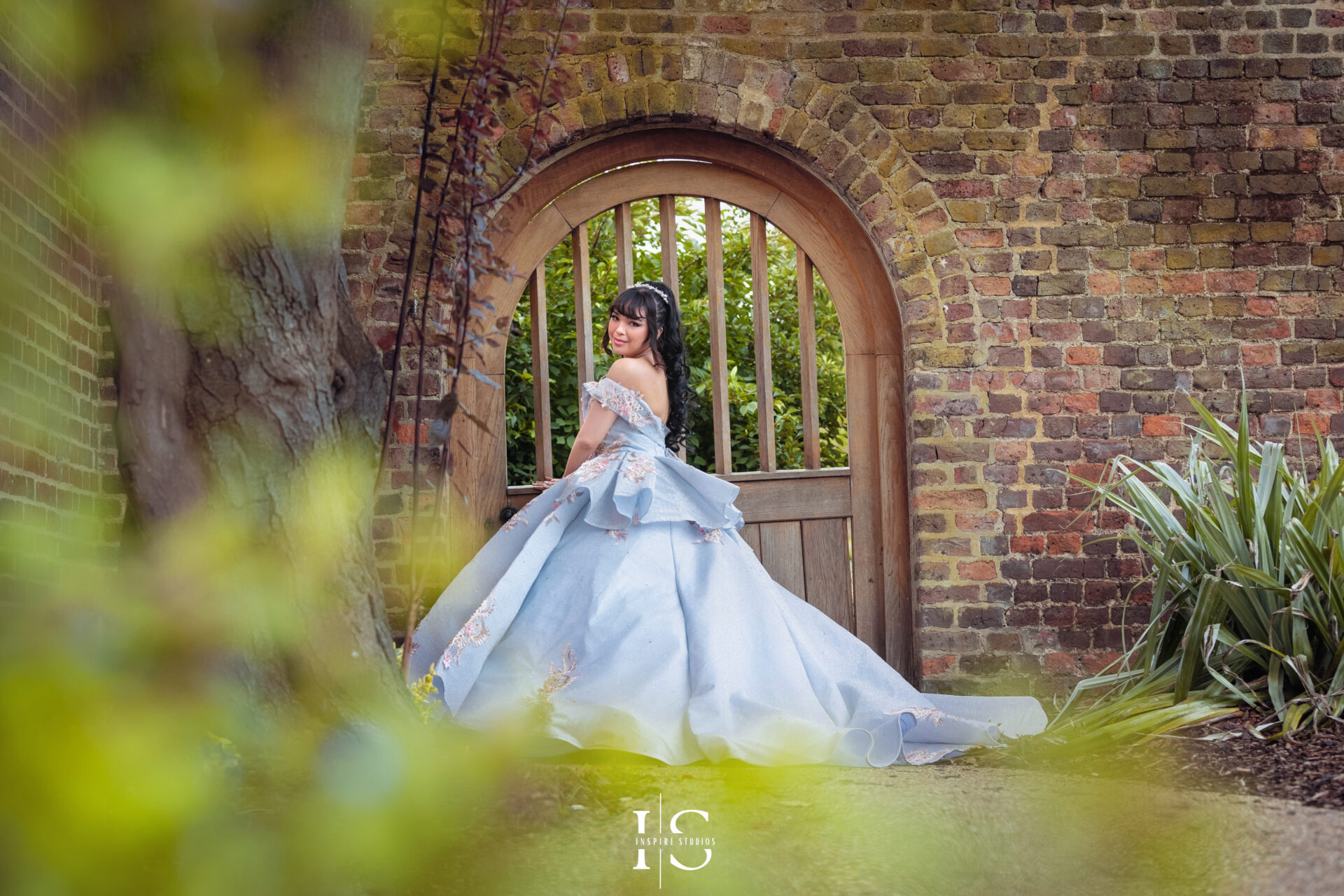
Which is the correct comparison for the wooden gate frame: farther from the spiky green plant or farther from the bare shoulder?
the spiky green plant

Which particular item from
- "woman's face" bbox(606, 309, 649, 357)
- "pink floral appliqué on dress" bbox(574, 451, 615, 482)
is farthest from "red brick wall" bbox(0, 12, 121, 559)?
"woman's face" bbox(606, 309, 649, 357)

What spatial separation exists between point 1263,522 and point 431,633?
239 cm

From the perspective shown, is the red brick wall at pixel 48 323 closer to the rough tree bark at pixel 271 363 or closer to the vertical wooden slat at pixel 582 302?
the rough tree bark at pixel 271 363

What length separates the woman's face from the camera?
360 cm

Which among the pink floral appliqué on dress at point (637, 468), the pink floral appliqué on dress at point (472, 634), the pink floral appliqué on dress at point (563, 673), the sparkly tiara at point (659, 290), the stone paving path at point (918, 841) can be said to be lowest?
the stone paving path at point (918, 841)

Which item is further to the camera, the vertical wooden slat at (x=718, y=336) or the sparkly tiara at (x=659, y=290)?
the vertical wooden slat at (x=718, y=336)

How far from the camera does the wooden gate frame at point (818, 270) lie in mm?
3871

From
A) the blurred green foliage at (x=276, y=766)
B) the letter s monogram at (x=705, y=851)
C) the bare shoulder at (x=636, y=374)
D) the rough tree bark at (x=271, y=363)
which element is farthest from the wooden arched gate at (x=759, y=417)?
the rough tree bark at (x=271, y=363)

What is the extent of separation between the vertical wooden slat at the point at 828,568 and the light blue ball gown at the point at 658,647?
2.00ft

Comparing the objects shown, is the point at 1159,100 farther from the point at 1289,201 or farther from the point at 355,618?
the point at 355,618

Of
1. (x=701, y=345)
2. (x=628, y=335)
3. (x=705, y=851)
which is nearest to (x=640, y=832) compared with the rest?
(x=705, y=851)

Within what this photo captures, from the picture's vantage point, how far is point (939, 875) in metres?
1.74

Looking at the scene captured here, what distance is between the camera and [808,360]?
407cm

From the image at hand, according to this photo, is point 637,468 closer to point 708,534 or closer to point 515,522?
point 708,534
